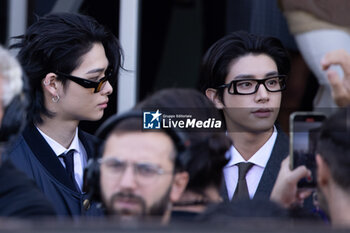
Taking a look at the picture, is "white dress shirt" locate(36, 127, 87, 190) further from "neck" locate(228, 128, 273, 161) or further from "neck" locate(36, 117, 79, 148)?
"neck" locate(228, 128, 273, 161)

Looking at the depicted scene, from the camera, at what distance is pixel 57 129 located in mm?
2752

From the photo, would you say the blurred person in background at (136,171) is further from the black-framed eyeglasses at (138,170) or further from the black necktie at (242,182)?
the black necktie at (242,182)

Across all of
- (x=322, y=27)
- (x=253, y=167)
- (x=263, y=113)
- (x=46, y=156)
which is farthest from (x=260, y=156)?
(x=322, y=27)

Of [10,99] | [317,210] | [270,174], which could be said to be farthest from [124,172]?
[270,174]

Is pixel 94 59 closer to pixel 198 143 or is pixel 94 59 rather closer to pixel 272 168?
pixel 272 168

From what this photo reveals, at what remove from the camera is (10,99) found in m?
1.72

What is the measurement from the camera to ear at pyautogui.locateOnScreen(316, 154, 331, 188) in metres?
1.63

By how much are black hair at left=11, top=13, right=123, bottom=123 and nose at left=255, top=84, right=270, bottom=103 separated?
2.36 ft

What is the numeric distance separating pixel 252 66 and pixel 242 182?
0.44 metres

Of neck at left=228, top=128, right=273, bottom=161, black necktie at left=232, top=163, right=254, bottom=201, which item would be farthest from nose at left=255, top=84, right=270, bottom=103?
black necktie at left=232, top=163, right=254, bottom=201

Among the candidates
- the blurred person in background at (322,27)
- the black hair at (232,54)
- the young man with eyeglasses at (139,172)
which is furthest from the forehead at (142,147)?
the blurred person in background at (322,27)

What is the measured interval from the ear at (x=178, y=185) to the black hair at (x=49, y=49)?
1.14 m

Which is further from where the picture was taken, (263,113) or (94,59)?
(94,59)

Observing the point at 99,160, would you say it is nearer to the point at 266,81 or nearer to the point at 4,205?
the point at 4,205
